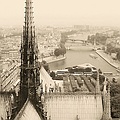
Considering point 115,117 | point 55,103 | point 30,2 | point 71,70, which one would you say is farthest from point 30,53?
point 71,70

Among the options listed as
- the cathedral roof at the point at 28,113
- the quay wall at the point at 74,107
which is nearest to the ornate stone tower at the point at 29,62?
the cathedral roof at the point at 28,113

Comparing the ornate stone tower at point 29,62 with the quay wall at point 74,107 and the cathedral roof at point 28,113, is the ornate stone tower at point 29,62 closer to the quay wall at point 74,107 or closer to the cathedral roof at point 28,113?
the cathedral roof at point 28,113

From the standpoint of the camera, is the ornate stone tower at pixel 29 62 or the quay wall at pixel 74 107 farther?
the quay wall at pixel 74 107

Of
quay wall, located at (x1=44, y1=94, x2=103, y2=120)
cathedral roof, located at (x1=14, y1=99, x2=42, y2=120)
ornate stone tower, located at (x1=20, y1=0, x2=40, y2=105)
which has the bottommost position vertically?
quay wall, located at (x1=44, y1=94, x2=103, y2=120)

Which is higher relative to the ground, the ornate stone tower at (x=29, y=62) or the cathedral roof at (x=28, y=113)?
the ornate stone tower at (x=29, y=62)

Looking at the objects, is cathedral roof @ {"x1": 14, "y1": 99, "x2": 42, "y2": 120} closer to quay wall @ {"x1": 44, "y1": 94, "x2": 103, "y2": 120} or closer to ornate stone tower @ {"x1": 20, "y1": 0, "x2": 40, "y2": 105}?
ornate stone tower @ {"x1": 20, "y1": 0, "x2": 40, "y2": 105}

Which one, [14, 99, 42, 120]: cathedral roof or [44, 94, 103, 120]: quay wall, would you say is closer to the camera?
[14, 99, 42, 120]: cathedral roof

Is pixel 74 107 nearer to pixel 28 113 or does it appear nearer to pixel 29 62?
pixel 28 113

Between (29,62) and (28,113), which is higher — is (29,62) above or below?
above

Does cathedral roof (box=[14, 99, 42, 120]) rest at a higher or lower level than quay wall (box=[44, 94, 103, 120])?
higher

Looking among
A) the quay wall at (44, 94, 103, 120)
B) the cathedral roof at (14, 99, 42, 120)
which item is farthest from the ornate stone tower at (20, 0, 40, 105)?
the quay wall at (44, 94, 103, 120)

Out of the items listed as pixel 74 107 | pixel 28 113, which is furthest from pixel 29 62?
pixel 74 107
